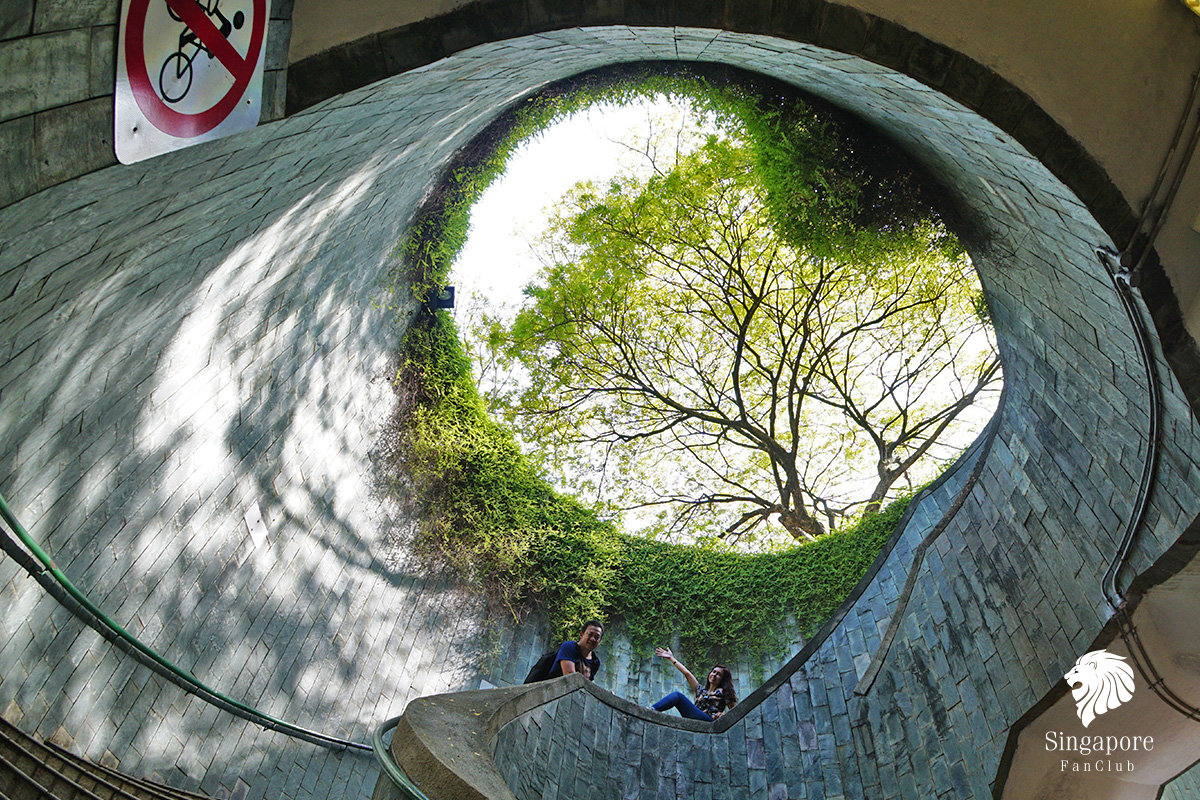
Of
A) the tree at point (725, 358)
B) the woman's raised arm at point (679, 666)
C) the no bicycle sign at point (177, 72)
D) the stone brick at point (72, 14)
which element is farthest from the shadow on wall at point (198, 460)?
the tree at point (725, 358)

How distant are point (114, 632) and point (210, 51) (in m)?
2.68

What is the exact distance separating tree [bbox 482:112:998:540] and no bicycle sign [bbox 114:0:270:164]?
6.63m

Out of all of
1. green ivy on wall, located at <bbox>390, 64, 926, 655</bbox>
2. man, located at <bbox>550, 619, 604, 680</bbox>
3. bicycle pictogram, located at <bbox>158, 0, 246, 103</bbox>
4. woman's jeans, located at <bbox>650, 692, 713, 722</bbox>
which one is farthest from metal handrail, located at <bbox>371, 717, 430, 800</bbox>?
green ivy on wall, located at <bbox>390, 64, 926, 655</bbox>

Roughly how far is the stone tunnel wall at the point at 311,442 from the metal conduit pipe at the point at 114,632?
4.1 inches

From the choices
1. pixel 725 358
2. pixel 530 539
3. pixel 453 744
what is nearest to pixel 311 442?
pixel 453 744

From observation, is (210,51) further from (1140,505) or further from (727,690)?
(727,690)

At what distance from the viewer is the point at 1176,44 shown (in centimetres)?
327

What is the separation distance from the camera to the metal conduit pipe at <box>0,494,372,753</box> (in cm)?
306

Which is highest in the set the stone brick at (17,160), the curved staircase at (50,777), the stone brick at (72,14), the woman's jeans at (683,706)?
the woman's jeans at (683,706)

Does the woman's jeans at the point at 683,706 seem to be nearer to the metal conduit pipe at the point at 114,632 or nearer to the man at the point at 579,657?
the man at the point at 579,657

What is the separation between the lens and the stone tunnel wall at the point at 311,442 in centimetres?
352

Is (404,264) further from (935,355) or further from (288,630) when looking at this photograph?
(935,355)

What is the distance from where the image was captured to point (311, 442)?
6.11m

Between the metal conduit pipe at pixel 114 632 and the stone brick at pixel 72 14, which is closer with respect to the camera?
the stone brick at pixel 72 14
